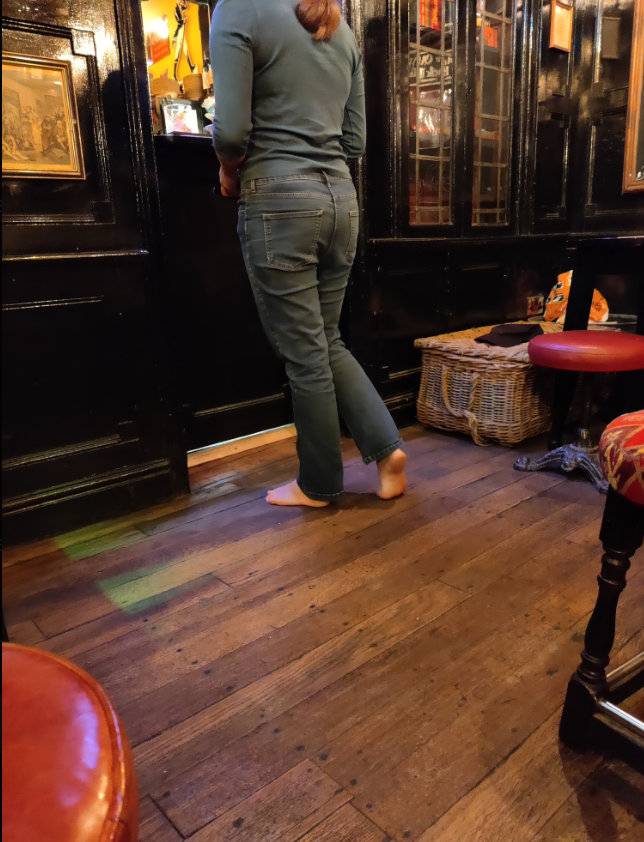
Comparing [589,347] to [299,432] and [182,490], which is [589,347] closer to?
[299,432]

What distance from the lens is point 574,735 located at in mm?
1118

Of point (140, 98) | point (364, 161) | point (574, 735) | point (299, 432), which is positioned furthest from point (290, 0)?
point (574, 735)

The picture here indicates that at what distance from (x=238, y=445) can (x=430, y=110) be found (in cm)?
177

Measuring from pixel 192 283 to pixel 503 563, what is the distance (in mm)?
1664

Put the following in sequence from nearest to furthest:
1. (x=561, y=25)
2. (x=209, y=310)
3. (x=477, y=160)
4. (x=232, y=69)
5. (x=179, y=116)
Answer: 1. (x=232, y=69)
2. (x=179, y=116)
3. (x=209, y=310)
4. (x=477, y=160)
5. (x=561, y=25)

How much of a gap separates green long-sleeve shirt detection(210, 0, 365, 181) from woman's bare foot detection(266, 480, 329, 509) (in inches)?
39.7

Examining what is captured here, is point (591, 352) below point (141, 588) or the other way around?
the other way around

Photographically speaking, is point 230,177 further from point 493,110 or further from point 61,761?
point 493,110

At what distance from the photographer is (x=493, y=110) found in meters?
3.23

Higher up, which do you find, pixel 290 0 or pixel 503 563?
pixel 290 0

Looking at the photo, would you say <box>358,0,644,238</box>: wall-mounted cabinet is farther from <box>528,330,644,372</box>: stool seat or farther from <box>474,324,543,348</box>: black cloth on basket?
<box>528,330,644,372</box>: stool seat

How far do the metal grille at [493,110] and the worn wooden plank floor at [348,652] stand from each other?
1.70 m

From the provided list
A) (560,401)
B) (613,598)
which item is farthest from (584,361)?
(613,598)

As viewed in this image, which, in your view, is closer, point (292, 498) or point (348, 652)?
point (348, 652)
